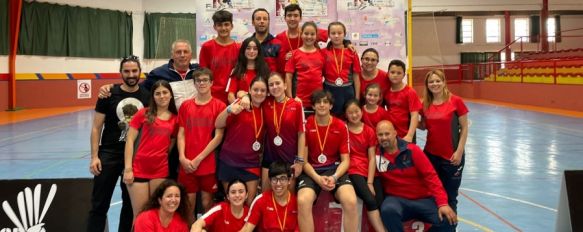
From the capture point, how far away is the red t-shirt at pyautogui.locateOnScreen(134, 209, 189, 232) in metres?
3.63

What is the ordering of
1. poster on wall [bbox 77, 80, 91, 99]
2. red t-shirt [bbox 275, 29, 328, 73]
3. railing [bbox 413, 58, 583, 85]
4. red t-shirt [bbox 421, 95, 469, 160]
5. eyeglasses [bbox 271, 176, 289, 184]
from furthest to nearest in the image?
poster on wall [bbox 77, 80, 91, 99] → railing [bbox 413, 58, 583, 85] → red t-shirt [bbox 275, 29, 328, 73] → red t-shirt [bbox 421, 95, 469, 160] → eyeglasses [bbox 271, 176, 289, 184]

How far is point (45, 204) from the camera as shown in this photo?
3889mm

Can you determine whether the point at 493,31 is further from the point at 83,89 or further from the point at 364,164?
the point at 364,164

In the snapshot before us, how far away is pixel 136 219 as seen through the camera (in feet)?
12.1

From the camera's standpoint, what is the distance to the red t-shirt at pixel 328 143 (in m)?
4.04

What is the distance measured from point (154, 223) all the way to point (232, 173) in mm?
722

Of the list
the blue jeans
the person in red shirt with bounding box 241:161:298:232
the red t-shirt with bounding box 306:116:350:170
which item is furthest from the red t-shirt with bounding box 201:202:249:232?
the blue jeans

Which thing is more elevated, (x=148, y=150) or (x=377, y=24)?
(x=377, y=24)

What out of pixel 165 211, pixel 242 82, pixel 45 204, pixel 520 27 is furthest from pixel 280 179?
pixel 520 27

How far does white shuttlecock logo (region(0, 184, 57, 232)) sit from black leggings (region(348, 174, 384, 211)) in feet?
8.37

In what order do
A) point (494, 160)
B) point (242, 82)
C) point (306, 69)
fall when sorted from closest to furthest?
point (242, 82) → point (306, 69) → point (494, 160)

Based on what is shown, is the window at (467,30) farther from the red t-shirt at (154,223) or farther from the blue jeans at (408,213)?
the red t-shirt at (154,223)

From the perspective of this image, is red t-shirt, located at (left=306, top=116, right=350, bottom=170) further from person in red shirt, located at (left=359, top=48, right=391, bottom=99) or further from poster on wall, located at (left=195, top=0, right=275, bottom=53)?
poster on wall, located at (left=195, top=0, right=275, bottom=53)

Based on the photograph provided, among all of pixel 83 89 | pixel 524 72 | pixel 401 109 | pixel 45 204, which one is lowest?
pixel 45 204
